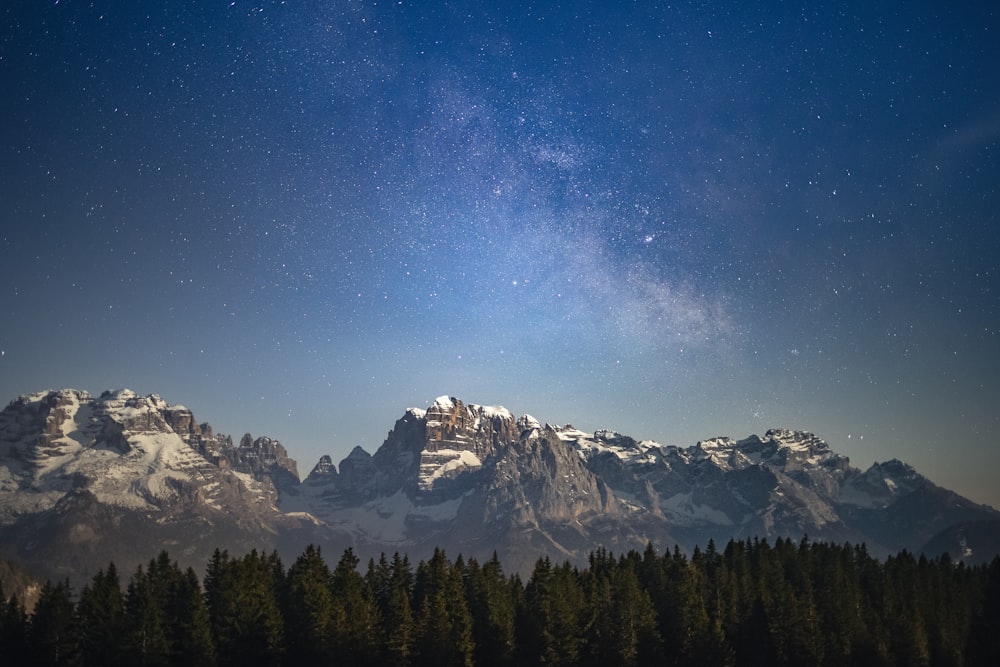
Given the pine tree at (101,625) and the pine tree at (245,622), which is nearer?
the pine tree at (101,625)

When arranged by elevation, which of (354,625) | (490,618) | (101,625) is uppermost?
(490,618)

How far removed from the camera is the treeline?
317 feet

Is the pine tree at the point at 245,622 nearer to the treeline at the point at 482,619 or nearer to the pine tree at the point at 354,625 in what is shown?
the treeline at the point at 482,619

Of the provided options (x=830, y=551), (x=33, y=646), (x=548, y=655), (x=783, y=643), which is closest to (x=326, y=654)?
(x=548, y=655)

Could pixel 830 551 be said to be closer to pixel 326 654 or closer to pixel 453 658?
pixel 453 658

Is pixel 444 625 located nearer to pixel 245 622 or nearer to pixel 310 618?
pixel 310 618

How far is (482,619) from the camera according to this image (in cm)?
10856

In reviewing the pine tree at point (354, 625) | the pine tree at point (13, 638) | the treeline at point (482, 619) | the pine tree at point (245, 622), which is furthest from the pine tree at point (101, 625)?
the pine tree at point (354, 625)

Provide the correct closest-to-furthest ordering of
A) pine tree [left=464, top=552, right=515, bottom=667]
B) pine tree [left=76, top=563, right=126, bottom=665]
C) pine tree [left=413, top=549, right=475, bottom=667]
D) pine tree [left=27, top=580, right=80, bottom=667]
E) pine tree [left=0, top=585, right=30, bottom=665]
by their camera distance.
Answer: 1. pine tree [left=76, top=563, right=126, bottom=665]
2. pine tree [left=27, top=580, right=80, bottom=667]
3. pine tree [left=413, top=549, right=475, bottom=667]
4. pine tree [left=0, top=585, right=30, bottom=665]
5. pine tree [left=464, top=552, right=515, bottom=667]

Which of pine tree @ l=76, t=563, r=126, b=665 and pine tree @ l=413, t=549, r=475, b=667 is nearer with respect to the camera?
pine tree @ l=76, t=563, r=126, b=665

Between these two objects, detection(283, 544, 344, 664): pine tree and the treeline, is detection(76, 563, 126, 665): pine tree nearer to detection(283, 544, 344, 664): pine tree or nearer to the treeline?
the treeline

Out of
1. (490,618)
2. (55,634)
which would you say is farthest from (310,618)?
(55,634)

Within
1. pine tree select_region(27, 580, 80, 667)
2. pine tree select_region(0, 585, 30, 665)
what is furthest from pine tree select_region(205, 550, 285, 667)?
pine tree select_region(0, 585, 30, 665)

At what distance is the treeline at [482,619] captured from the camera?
96500 mm
